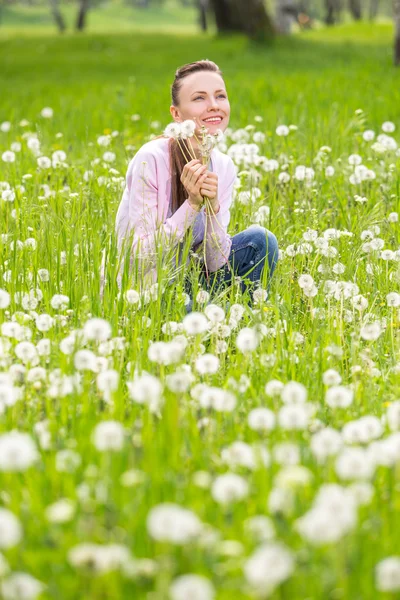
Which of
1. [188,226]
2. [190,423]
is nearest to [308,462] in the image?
[190,423]

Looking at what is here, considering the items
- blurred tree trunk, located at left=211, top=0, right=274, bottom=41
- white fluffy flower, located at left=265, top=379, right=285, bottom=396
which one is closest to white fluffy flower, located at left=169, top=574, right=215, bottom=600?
white fluffy flower, located at left=265, top=379, right=285, bottom=396

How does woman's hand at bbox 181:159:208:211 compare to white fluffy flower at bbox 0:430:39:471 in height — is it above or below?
above

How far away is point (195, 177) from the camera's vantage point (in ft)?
12.6

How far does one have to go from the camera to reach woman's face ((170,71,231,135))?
4211 mm

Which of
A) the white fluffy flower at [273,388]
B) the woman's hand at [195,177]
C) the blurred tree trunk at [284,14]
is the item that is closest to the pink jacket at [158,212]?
the woman's hand at [195,177]

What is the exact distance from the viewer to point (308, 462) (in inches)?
85.3

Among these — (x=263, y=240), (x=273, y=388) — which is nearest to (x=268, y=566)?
(x=273, y=388)

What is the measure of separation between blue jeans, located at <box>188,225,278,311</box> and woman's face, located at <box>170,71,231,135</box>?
21.5 inches

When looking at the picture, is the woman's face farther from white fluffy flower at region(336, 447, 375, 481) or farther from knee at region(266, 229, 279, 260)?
white fluffy flower at region(336, 447, 375, 481)

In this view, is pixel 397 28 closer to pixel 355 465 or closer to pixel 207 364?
pixel 207 364

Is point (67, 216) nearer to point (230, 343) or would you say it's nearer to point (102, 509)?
point (230, 343)

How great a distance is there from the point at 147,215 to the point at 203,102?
644 mm

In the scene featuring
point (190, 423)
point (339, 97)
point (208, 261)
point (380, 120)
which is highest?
point (339, 97)

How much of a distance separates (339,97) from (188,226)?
19.3ft
